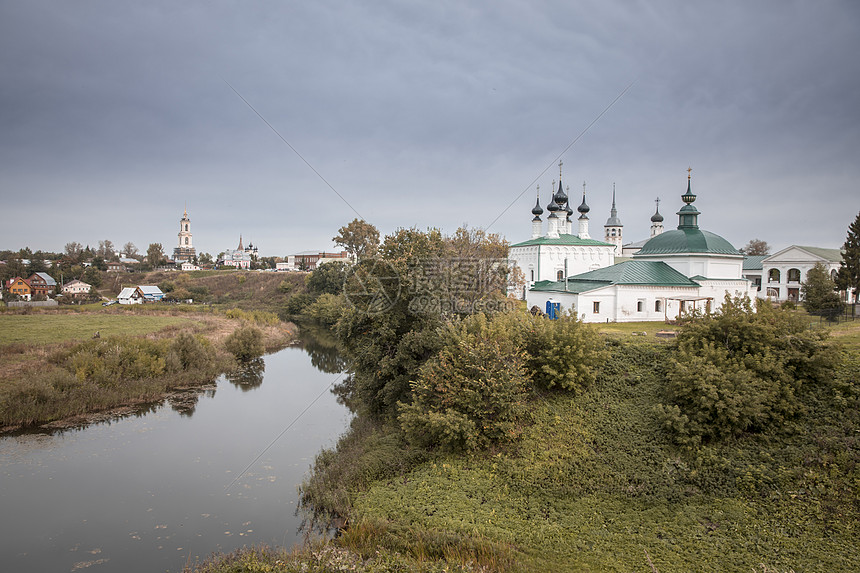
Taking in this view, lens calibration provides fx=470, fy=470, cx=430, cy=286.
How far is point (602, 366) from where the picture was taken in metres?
18.1

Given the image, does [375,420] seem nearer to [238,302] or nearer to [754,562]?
[754,562]

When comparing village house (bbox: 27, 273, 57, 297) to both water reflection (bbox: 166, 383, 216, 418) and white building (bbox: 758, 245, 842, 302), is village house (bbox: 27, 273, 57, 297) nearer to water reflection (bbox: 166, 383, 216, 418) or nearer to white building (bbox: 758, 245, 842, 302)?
water reflection (bbox: 166, 383, 216, 418)

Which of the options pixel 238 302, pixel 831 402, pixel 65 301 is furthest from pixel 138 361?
pixel 238 302

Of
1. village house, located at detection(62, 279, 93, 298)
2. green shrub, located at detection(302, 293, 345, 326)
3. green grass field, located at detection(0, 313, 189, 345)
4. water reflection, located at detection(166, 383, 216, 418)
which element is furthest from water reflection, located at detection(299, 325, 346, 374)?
village house, located at detection(62, 279, 93, 298)

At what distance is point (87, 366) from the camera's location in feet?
76.1

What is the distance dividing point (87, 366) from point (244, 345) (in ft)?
38.8

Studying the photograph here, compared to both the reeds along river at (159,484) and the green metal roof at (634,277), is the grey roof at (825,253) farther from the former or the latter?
the reeds along river at (159,484)

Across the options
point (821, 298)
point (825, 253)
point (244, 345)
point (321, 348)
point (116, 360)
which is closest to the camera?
point (116, 360)

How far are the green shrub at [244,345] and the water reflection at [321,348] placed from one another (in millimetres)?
4367

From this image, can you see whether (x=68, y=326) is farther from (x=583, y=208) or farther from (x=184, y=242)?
(x=184, y=242)

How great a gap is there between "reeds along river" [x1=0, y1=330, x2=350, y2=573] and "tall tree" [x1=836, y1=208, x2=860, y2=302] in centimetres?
3435

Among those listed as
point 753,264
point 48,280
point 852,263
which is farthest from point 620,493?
point 48,280

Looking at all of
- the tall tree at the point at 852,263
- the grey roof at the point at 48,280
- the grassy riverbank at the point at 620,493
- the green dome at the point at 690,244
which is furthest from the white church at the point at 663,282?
the grey roof at the point at 48,280

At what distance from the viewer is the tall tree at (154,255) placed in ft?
325
